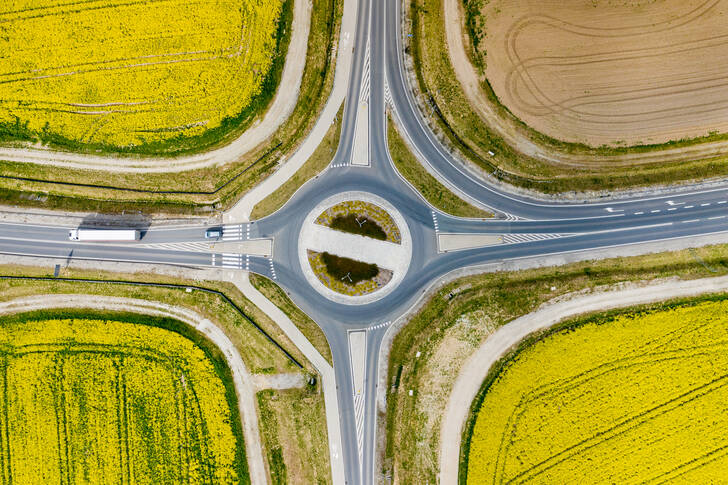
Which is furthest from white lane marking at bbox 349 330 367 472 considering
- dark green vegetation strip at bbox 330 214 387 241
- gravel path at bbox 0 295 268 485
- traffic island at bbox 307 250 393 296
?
gravel path at bbox 0 295 268 485

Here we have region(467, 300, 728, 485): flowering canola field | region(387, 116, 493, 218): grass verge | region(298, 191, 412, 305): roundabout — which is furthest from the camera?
region(387, 116, 493, 218): grass verge

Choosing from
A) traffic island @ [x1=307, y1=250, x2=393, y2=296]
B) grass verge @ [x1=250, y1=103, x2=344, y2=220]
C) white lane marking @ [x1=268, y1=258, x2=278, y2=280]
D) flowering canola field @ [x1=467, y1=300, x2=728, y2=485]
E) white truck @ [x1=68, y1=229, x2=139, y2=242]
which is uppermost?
grass verge @ [x1=250, y1=103, x2=344, y2=220]

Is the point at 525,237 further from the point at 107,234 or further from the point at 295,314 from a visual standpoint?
the point at 107,234

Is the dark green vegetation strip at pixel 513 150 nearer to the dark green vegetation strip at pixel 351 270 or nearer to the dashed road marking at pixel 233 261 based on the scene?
the dark green vegetation strip at pixel 351 270

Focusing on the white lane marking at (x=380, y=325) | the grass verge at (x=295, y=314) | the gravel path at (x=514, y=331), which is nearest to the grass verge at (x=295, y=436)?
the grass verge at (x=295, y=314)

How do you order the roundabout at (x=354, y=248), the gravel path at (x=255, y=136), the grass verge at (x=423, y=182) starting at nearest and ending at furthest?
the roundabout at (x=354, y=248), the grass verge at (x=423, y=182), the gravel path at (x=255, y=136)

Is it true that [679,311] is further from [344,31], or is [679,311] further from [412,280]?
[344,31]

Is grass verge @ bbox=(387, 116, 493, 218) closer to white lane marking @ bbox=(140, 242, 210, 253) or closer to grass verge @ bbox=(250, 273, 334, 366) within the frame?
grass verge @ bbox=(250, 273, 334, 366)
